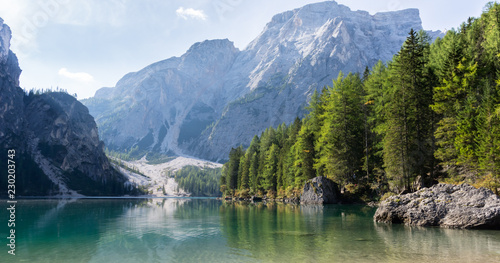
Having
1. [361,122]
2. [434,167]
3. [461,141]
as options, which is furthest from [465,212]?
[361,122]

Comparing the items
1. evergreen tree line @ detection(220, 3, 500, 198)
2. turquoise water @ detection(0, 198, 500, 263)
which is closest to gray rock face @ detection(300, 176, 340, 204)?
evergreen tree line @ detection(220, 3, 500, 198)

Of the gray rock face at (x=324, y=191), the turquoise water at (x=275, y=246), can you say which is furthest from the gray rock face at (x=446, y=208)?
the gray rock face at (x=324, y=191)

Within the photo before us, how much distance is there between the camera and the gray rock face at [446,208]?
2097 centimetres

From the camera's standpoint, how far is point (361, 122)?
173 ft

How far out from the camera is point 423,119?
3691 centimetres

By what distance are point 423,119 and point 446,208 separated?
16813 millimetres

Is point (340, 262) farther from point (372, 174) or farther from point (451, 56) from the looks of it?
point (372, 174)

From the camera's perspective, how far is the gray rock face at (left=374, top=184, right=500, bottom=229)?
68.8 feet

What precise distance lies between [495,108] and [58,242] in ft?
116

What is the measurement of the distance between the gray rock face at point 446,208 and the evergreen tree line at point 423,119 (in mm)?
5485

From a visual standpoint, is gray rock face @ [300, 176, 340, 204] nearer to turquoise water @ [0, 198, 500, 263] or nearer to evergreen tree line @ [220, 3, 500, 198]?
evergreen tree line @ [220, 3, 500, 198]

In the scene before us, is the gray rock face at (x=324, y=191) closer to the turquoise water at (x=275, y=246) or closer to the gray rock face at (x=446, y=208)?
the gray rock face at (x=446, y=208)

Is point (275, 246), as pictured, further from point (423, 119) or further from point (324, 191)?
point (324, 191)

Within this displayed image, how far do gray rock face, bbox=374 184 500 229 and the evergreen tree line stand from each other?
549cm
